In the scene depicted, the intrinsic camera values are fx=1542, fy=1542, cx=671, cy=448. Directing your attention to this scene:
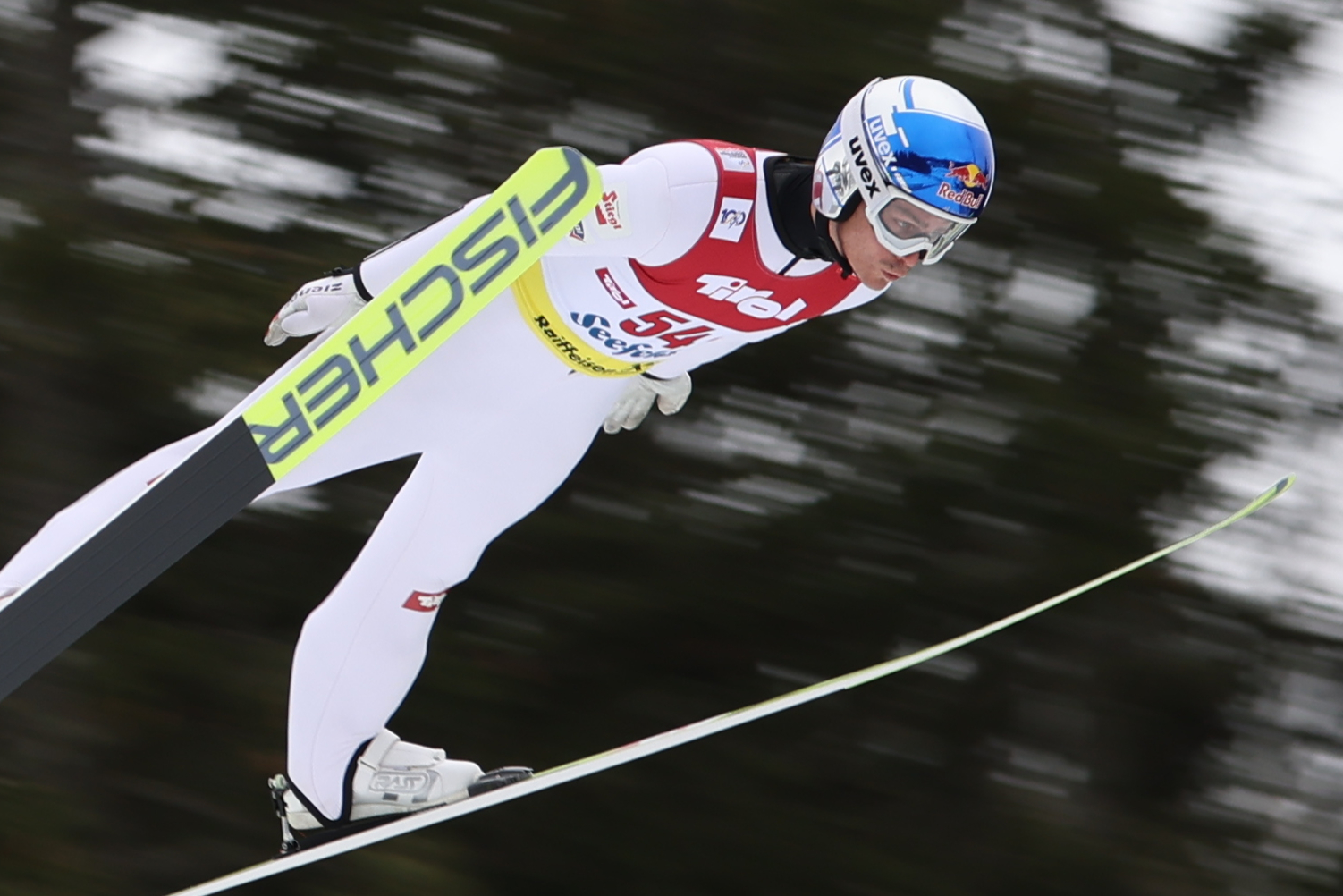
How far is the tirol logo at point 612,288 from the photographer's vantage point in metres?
2.32

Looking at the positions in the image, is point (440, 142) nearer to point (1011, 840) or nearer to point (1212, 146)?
point (1212, 146)

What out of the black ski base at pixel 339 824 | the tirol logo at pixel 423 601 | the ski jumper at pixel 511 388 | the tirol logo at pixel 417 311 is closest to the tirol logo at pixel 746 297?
the ski jumper at pixel 511 388

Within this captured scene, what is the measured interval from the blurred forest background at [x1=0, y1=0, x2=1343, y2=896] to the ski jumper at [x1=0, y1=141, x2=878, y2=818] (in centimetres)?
105

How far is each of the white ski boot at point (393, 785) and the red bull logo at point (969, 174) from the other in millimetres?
1258

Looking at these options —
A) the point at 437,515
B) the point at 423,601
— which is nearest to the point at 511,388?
the point at 437,515

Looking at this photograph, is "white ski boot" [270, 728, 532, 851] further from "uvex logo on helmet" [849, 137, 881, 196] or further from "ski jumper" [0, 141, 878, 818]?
"uvex logo on helmet" [849, 137, 881, 196]

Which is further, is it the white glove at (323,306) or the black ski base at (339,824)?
the black ski base at (339,824)

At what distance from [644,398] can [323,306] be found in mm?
595

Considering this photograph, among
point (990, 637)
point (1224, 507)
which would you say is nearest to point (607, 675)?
point (990, 637)

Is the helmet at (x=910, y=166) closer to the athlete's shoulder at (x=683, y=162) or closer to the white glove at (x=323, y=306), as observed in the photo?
the athlete's shoulder at (x=683, y=162)

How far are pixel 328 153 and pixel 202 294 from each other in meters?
0.48

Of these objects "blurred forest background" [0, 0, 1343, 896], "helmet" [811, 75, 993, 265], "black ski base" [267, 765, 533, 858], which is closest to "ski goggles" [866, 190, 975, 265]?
"helmet" [811, 75, 993, 265]

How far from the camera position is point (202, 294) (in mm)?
3566

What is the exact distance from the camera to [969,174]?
2.13m
